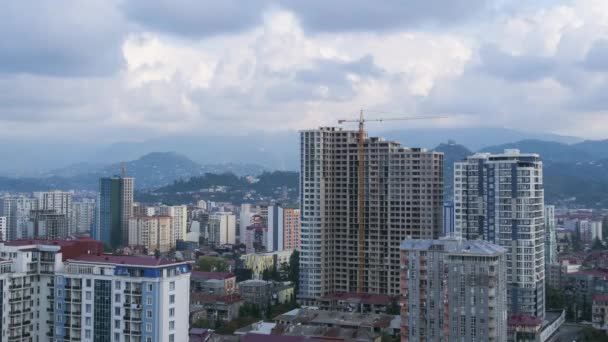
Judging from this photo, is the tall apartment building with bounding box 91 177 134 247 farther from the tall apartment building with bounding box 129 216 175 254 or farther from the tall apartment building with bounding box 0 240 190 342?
the tall apartment building with bounding box 0 240 190 342

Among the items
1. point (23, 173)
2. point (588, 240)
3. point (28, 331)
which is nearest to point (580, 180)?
point (588, 240)

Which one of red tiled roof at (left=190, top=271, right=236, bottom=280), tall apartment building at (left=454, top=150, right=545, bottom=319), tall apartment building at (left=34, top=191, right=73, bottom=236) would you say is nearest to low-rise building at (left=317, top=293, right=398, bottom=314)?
tall apartment building at (left=454, top=150, right=545, bottom=319)

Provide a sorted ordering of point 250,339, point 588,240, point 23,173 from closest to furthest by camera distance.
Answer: point 250,339
point 588,240
point 23,173

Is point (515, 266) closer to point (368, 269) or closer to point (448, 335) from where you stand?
point (368, 269)

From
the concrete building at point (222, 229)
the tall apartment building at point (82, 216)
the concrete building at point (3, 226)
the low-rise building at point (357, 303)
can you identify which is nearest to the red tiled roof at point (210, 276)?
the low-rise building at point (357, 303)

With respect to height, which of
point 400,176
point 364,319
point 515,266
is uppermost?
point 400,176

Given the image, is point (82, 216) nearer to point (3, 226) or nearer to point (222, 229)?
point (3, 226)

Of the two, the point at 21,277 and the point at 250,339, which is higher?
the point at 21,277
